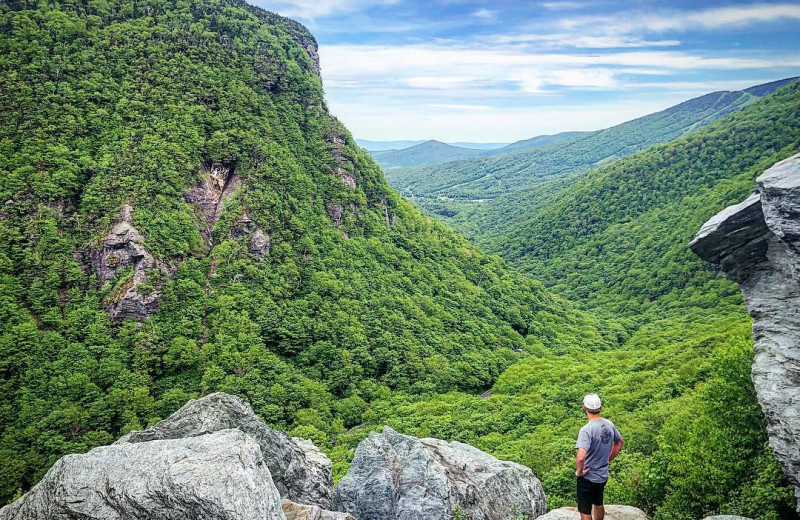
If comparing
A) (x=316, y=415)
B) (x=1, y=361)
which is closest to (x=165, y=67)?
(x=1, y=361)

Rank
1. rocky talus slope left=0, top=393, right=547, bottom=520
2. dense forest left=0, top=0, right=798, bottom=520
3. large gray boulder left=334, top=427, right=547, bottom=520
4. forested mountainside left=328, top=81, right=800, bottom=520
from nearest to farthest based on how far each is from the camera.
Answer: rocky talus slope left=0, top=393, right=547, bottom=520 < forested mountainside left=328, top=81, right=800, bottom=520 < large gray boulder left=334, top=427, right=547, bottom=520 < dense forest left=0, top=0, right=798, bottom=520

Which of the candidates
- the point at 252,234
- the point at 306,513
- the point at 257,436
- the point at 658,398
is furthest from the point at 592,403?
the point at 252,234

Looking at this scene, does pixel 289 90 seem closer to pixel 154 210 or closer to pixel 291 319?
pixel 154 210

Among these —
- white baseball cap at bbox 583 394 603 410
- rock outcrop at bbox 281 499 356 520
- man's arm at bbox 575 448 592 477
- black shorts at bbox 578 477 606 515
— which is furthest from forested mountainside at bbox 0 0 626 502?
white baseball cap at bbox 583 394 603 410

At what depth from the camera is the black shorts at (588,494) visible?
603 inches

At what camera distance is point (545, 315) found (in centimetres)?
13662

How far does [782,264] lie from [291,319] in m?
88.0

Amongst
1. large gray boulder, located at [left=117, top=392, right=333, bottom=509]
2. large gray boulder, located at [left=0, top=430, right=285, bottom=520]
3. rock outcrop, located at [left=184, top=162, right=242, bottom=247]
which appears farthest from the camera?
rock outcrop, located at [left=184, top=162, right=242, bottom=247]

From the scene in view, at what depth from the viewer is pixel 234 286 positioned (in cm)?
9338

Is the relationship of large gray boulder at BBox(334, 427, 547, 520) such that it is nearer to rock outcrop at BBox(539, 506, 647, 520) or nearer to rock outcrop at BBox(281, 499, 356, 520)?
rock outcrop at BBox(281, 499, 356, 520)

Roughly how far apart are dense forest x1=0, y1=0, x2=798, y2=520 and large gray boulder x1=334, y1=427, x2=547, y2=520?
12508 mm

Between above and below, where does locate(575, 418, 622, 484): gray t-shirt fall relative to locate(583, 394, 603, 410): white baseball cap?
below

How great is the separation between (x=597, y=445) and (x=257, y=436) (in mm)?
16728

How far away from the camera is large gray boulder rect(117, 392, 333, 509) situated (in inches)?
877
